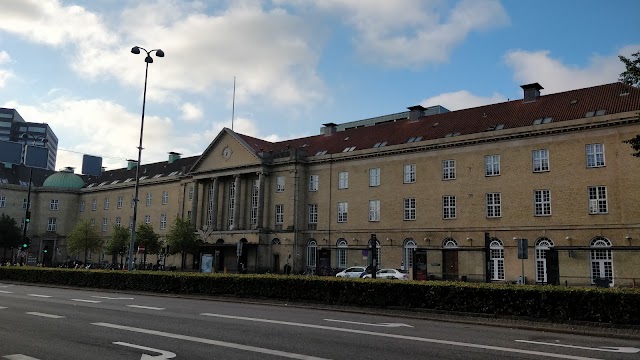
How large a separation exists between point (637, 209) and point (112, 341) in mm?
38228

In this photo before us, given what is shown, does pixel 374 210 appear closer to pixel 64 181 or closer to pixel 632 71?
pixel 632 71

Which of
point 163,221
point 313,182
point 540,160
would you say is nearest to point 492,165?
point 540,160

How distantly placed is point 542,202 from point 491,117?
33.4ft

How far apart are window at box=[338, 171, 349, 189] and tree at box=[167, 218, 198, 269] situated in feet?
63.0

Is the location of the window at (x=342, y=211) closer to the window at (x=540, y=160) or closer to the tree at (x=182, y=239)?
the tree at (x=182, y=239)

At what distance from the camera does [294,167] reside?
59.6 meters

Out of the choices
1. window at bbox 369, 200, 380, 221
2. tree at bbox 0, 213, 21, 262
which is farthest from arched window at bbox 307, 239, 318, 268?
tree at bbox 0, 213, 21, 262

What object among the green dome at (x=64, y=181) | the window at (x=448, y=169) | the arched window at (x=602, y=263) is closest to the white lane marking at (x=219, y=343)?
the arched window at (x=602, y=263)

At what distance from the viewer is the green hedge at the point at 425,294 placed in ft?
55.6

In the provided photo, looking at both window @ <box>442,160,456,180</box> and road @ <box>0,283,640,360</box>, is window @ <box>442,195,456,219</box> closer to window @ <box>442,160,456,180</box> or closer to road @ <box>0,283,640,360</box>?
window @ <box>442,160,456,180</box>

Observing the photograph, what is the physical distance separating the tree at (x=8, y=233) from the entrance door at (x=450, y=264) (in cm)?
6775

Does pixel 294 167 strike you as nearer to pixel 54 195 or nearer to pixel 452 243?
pixel 452 243

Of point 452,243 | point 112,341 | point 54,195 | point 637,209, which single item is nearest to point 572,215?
point 637,209

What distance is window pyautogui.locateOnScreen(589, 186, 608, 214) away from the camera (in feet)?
132
